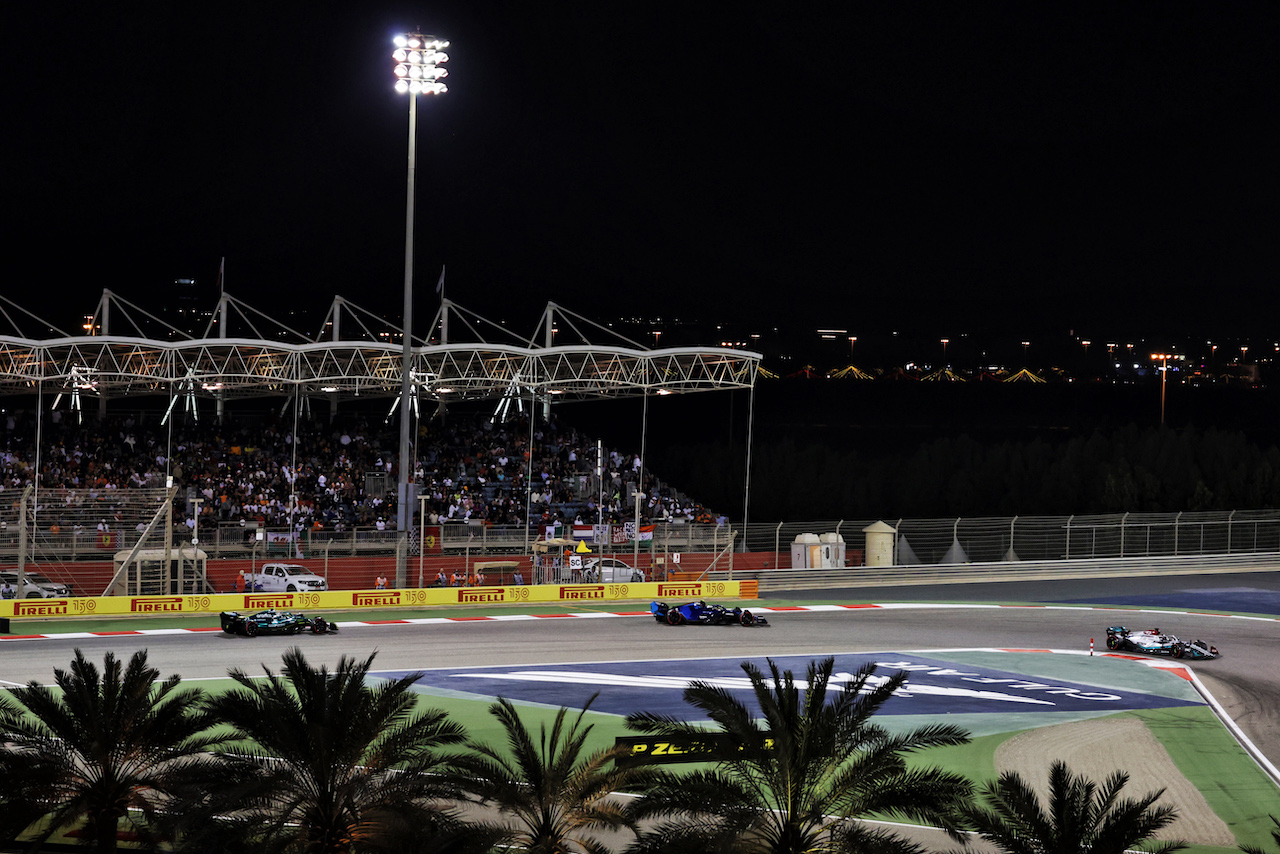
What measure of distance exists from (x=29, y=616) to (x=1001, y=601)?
2933 centimetres

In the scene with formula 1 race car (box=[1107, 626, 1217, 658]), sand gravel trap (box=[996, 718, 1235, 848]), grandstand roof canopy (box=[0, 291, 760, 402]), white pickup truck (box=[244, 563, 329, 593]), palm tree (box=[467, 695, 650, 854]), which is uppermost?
grandstand roof canopy (box=[0, 291, 760, 402])

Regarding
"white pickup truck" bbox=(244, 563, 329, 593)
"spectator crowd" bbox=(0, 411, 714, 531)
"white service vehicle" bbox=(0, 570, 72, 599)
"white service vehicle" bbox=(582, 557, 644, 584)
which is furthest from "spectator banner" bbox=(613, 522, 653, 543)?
"white service vehicle" bbox=(0, 570, 72, 599)

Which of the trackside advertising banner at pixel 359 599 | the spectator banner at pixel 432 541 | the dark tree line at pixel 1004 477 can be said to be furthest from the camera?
the dark tree line at pixel 1004 477

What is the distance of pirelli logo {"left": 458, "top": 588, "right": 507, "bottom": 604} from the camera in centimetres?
3619

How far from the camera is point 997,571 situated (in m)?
47.1

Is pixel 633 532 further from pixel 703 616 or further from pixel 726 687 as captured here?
pixel 726 687

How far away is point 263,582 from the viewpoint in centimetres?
3738

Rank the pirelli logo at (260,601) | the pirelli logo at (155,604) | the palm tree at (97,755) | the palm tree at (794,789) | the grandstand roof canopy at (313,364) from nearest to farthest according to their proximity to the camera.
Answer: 1. the palm tree at (794,789)
2. the palm tree at (97,755)
3. the pirelli logo at (155,604)
4. the pirelli logo at (260,601)
5. the grandstand roof canopy at (313,364)

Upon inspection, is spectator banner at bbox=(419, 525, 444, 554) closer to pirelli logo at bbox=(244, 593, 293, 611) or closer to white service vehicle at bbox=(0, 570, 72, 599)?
pirelli logo at bbox=(244, 593, 293, 611)

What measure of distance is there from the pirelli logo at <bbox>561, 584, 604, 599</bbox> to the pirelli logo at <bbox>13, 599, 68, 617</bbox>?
1386 cm

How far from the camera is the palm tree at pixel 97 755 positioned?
12.2 metres

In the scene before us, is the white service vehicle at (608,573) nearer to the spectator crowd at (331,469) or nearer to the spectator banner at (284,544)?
the spectator crowd at (331,469)

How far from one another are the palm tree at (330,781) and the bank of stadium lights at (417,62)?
24733 mm

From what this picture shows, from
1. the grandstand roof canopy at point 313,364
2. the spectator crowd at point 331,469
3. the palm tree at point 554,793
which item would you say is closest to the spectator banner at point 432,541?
the spectator crowd at point 331,469
